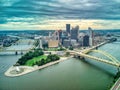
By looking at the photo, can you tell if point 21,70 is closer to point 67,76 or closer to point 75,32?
point 67,76

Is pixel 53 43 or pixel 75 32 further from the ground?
pixel 75 32

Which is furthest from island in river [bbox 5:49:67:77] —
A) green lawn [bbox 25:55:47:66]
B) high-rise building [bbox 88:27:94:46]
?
high-rise building [bbox 88:27:94:46]

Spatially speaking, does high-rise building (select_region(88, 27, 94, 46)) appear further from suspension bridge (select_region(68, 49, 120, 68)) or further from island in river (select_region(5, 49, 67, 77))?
island in river (select_region(5, 49, 67, 77))

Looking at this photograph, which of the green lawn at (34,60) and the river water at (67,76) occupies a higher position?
the green lawn at (34,60)

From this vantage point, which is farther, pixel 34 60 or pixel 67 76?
pixel 34 60

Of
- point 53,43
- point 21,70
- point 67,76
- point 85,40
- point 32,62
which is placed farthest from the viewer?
point 32,62

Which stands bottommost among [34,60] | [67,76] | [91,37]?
[67,76]

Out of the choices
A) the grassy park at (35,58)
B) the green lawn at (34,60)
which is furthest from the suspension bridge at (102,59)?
the green lawn at (34,60)

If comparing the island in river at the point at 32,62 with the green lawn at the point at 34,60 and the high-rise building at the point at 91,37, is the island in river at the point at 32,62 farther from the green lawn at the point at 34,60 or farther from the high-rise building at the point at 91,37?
the high-rise building at the point at 91,37

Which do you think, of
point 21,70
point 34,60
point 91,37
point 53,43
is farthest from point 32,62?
point 91,37
